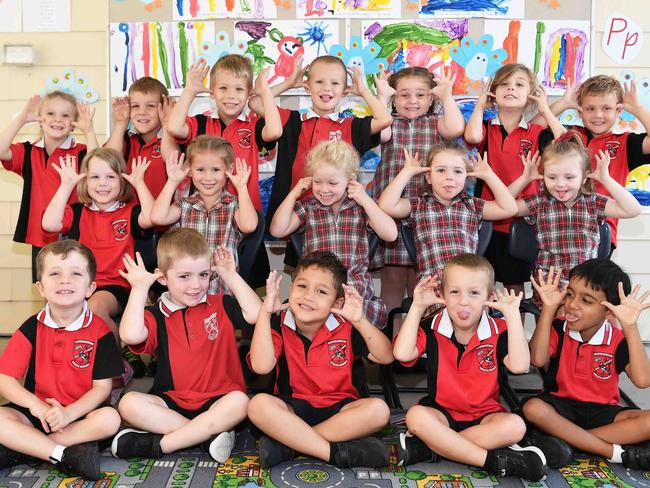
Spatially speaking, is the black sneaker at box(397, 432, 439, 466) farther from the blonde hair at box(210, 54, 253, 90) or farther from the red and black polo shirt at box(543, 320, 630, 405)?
the blonde hair at box(210, 54, 253, 90)

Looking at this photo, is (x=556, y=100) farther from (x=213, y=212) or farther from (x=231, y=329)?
(x=231, y=329)

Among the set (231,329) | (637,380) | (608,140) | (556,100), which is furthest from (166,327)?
(556,100)

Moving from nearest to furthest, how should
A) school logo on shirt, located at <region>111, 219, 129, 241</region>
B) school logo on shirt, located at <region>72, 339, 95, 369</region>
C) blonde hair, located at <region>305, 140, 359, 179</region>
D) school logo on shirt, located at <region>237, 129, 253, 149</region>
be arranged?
school logo on shirt, located at <region>72, 339, 95, 369</region>
blonde hair, located at <region>305, 140, 359, 179</region>
school logo on shirt, located at <region>111, 219, 129, 241</region>
school logo on shirt, located at <region>237, 129, 253, 149</region>

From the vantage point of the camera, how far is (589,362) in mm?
2404

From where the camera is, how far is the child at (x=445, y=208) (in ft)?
9.34

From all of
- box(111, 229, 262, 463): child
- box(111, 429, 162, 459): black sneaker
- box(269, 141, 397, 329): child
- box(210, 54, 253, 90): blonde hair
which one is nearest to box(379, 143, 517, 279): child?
box(269, 141, 397, 329): child

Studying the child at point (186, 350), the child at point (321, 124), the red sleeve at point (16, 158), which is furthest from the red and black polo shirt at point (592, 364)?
the red sleeve at point (16, 158)

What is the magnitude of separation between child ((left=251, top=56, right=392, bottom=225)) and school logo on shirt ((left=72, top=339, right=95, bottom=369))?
1.19 metres

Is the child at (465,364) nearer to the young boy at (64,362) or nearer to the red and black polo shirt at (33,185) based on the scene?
the young boy at (64,362)

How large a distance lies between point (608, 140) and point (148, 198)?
2.05 meters

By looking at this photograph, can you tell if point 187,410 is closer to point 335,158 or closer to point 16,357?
point 16,357

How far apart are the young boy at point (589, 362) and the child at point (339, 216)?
699 mm

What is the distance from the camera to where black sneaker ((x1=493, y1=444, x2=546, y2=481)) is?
85.0 inches

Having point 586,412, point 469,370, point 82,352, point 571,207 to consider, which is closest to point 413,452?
point 469,370
